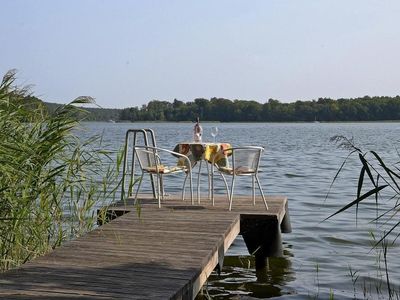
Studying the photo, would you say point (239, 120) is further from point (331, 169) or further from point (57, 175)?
point (57, 175)

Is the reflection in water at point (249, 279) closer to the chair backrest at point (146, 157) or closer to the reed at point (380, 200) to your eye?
the reed at point (380, 200)

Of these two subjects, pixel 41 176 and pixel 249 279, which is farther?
pixel 249 279

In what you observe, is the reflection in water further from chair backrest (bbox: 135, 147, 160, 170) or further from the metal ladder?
chair backrest (bbox: 135, 147, 160, 170)

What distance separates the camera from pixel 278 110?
2473 inches

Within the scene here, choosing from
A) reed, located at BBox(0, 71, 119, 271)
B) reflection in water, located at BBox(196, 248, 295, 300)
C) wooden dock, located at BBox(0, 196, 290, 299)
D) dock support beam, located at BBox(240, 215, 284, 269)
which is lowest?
reflection in water, located at BBox(196, 248, 295, 300)

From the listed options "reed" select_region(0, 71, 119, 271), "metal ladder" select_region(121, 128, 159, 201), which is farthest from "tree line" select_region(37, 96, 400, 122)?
"reed" select_region(0, 71, 119, 271)

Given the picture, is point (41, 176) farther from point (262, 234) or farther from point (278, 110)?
point (278, 110)

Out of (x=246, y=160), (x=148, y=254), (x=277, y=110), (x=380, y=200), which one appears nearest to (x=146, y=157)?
(x=246, y=160)

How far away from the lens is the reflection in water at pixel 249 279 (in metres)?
5.99

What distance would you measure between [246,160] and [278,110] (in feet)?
185

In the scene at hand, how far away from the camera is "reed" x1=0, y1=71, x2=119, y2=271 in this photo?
4695mm

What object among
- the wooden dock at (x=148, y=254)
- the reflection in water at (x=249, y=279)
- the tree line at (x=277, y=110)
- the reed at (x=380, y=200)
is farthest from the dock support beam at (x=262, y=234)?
the tree line at (x=277, y=110)

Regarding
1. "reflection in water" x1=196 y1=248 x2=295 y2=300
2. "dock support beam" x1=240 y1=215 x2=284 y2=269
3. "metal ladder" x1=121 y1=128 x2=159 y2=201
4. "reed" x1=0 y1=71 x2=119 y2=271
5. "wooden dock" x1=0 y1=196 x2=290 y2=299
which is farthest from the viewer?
"dock support beam" x1=240 y1=215 x2=284 y2=269

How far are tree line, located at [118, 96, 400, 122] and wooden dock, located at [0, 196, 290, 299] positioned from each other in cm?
3737
